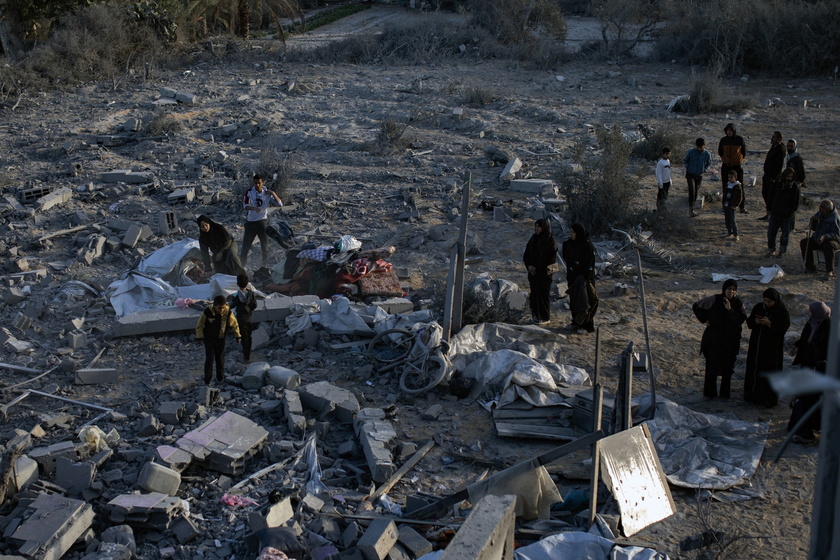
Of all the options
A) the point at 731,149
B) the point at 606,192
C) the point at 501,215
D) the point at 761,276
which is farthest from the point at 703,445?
the point at 731,149

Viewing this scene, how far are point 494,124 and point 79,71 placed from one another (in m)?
11.0

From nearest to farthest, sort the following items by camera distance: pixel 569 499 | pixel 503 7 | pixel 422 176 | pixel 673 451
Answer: pixel 569 499, pixel 673 451, pixel 422 176, pixel 503 7

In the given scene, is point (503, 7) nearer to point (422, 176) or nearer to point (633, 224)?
point (422, 176)

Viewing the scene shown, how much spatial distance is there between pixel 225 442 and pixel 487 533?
2.87 meters

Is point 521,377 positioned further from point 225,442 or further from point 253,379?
point 225,442

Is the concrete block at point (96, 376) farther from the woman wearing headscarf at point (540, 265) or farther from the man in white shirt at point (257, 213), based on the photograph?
the woman wearing headscarf at point (540, 265)

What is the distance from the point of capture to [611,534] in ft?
16.5

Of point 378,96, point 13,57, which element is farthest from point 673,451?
point 13,57

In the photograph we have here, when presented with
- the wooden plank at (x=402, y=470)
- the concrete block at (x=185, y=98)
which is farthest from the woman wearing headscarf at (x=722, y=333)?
the concrete block at (x=185, y=98)

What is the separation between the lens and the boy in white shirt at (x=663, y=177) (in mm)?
11789

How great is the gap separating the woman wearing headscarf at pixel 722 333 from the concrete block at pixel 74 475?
5.18 metres

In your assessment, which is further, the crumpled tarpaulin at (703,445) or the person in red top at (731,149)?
the person in red top at (731,149)

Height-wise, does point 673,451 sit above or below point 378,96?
below

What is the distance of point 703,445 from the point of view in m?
6.26
